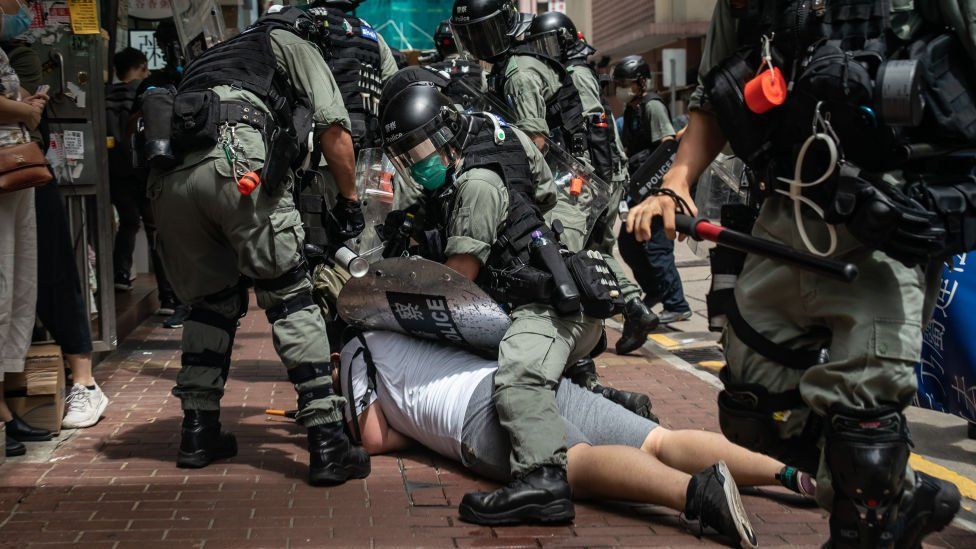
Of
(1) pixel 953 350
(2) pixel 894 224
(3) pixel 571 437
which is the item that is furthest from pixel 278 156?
(1) pixel 953 350

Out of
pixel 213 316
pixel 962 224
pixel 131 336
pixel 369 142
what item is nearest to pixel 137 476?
pixel 213 316

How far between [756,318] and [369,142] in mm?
3374

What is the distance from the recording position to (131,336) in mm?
8016

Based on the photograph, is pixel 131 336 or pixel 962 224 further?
pixel 131 336

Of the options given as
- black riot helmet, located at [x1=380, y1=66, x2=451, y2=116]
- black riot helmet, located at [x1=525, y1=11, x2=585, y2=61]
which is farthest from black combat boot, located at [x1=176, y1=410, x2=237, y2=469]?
black riot helmet, located at [x1=525, y1=11, x2=585, y2=61]

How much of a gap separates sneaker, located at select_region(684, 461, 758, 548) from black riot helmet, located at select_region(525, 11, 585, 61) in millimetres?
4390

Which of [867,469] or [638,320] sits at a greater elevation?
[867,469]

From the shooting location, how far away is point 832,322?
10.1 ft

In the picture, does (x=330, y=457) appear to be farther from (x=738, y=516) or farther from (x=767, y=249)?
(x=767, y=249)

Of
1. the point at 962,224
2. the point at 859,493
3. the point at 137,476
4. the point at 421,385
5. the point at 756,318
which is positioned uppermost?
the point at 962,224

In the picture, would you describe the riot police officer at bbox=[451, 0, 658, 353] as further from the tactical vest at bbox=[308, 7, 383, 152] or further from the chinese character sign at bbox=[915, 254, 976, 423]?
the chinese character sign at bbox=[915, 254, 976, 423]

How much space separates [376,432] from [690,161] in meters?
2.03

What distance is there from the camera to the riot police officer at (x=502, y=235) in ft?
13.3

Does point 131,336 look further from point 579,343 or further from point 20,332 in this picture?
point 579,343
